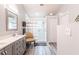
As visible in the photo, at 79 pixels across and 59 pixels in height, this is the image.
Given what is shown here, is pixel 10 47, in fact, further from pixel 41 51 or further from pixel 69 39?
pixel 41 51

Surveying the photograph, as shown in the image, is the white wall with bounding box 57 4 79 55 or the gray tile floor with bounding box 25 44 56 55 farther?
the gray tile floor with bounding box 25 44 56 55

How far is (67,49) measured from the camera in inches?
111

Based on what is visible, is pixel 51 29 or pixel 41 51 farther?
pixel 51 29

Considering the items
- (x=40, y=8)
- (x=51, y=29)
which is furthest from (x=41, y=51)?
(x=51, y=29)

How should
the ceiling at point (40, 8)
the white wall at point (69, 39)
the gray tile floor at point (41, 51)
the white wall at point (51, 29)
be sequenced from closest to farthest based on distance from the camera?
the white wall at point (69, 39) → the gray tile floor at point (41, 51) → the ceiling at point (40, 8) → the white wall at point (51, 29)

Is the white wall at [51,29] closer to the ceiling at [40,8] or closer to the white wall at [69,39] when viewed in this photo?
the ceiling at [40,8]

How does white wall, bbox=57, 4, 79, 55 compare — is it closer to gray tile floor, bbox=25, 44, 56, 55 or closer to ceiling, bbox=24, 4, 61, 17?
gray tile floor, bbox=25, 44, 56, 55

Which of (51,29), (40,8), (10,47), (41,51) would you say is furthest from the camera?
(51,29)

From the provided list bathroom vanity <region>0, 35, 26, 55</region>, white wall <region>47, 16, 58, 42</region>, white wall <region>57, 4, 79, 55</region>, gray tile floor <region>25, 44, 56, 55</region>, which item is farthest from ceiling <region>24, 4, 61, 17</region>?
bathroom vanity <region>0, 35, 26, 55</region>

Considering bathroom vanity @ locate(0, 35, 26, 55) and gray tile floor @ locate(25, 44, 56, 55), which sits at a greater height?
bathroom vanity @ locate(0, 35, 26, 55)

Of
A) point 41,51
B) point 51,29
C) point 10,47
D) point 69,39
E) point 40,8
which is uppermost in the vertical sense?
point 40,8

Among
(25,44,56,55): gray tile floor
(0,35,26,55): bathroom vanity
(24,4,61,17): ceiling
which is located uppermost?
(24,4,61,17): ceiling

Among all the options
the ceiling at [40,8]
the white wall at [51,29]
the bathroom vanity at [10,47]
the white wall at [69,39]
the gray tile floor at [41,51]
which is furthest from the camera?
the white wall at [51,29]

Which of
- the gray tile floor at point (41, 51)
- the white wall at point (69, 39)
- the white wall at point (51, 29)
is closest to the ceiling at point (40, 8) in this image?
the white wall at point (51, 29)
